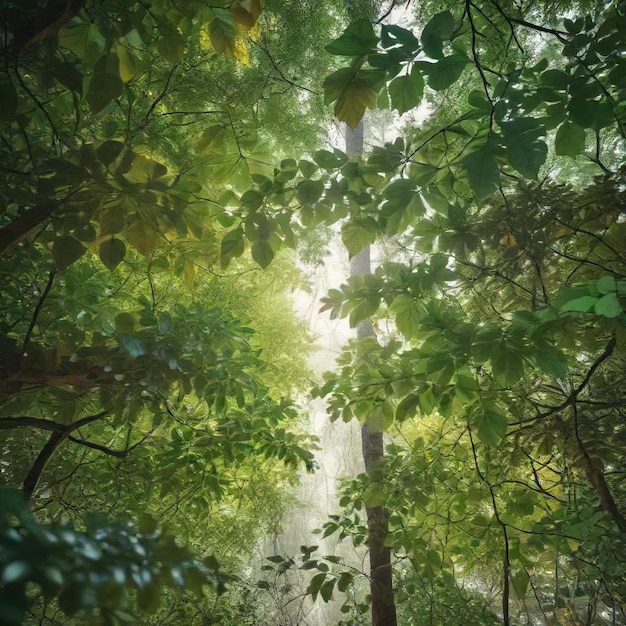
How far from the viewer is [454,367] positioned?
2.92 feet

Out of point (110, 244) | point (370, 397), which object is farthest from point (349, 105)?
point (370, 397)

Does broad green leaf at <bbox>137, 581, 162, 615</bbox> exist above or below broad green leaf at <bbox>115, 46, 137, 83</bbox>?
below

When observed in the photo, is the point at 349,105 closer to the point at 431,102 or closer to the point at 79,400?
the point at 79,400

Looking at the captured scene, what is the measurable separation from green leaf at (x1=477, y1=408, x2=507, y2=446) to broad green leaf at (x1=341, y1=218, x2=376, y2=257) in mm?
484

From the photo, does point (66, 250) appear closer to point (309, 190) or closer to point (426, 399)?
point (309, 190)

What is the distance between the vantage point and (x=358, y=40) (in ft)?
2.20

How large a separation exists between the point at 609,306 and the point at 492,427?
0.52 metres

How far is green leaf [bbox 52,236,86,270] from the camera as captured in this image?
836 millimetres

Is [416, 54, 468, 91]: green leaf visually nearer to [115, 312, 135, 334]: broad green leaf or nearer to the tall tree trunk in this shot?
[115, 312, 135, 334]: broad green leaf

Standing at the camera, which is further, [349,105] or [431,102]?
[431,102]

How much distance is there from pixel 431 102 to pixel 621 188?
41.7 inches

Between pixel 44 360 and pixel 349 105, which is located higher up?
pixel 349 105

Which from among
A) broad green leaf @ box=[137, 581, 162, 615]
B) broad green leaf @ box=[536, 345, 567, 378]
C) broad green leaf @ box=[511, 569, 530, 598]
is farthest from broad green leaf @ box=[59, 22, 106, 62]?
broad green leaf @ box=[511, 569, 530, 598]

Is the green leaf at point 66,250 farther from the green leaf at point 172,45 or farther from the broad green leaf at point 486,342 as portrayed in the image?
the broad green leaf at point 486,342
